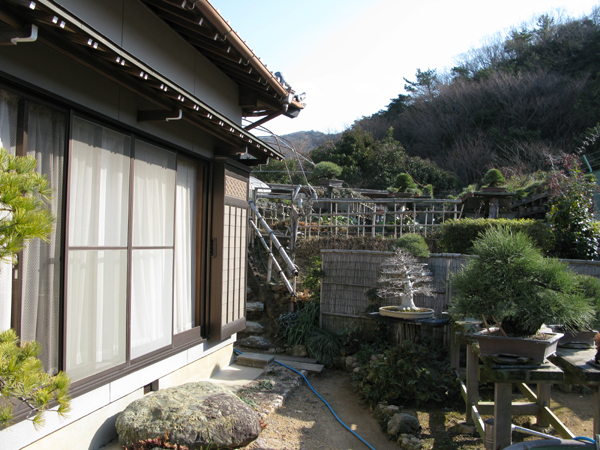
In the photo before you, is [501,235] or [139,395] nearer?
[501,235]

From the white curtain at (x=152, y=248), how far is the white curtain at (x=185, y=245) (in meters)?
0.20

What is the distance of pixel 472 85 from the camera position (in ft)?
92.4

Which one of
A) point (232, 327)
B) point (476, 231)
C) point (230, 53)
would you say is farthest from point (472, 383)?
point (476, 231)

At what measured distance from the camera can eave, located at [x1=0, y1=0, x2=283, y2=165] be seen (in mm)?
2268

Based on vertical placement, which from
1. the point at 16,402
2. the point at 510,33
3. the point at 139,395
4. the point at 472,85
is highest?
the point at 510,33

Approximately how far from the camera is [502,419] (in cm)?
316

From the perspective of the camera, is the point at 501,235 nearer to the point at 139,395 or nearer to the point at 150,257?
the point at 150,257

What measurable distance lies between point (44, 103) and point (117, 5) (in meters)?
1.25

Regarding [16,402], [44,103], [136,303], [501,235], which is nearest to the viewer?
[16,402]

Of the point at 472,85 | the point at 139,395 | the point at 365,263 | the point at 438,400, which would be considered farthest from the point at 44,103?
the point at 472,85

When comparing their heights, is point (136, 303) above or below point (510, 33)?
below

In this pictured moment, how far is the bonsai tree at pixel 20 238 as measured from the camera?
172 cm

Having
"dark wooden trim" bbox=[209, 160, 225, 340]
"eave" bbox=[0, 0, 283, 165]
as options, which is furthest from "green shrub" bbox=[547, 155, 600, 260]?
"eave" bbox=[0, 0, 283, 165]

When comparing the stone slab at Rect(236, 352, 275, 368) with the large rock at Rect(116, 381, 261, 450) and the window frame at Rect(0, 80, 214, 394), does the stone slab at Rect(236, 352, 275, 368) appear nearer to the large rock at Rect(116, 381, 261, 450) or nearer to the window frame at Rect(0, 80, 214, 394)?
the window frame at Rect(0, 80, 214, 394)
